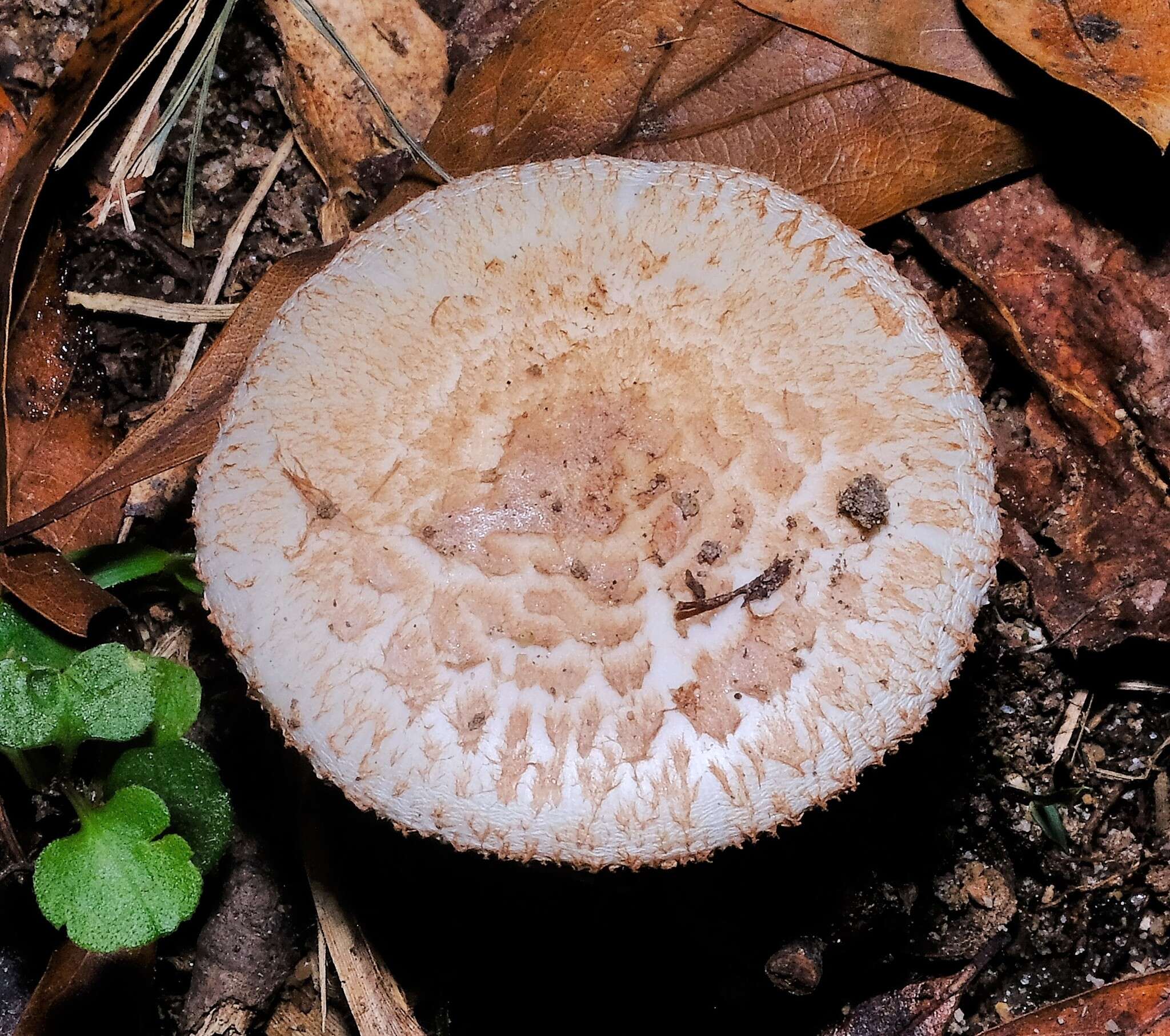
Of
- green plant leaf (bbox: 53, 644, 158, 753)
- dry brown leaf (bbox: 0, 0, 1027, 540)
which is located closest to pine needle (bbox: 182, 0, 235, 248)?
dry brown leaf (bbox: 0, 0, 1027, 540)

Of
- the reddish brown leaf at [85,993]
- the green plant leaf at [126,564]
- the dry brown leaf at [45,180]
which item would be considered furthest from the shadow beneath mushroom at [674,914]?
the dry brown leaf at [45,180]

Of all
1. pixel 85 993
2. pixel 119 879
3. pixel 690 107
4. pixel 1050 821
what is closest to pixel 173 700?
pixel 119 879

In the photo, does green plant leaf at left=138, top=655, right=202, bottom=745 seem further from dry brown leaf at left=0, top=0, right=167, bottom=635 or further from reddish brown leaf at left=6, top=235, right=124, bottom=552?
reddish brown leaf at left=6, top=235, right=124, bottom=552

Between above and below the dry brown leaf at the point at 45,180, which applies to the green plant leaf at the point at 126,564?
below

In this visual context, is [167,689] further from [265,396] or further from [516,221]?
[516,221]

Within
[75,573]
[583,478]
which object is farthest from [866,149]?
[75,573]

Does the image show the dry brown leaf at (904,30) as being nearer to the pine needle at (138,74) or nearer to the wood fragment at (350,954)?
the pine needle at (138,74)

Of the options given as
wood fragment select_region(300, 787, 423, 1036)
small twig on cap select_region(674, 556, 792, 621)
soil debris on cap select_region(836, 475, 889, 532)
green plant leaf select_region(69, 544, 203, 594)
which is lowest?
wood fragment select_region(300, 787, 423, 1036)
